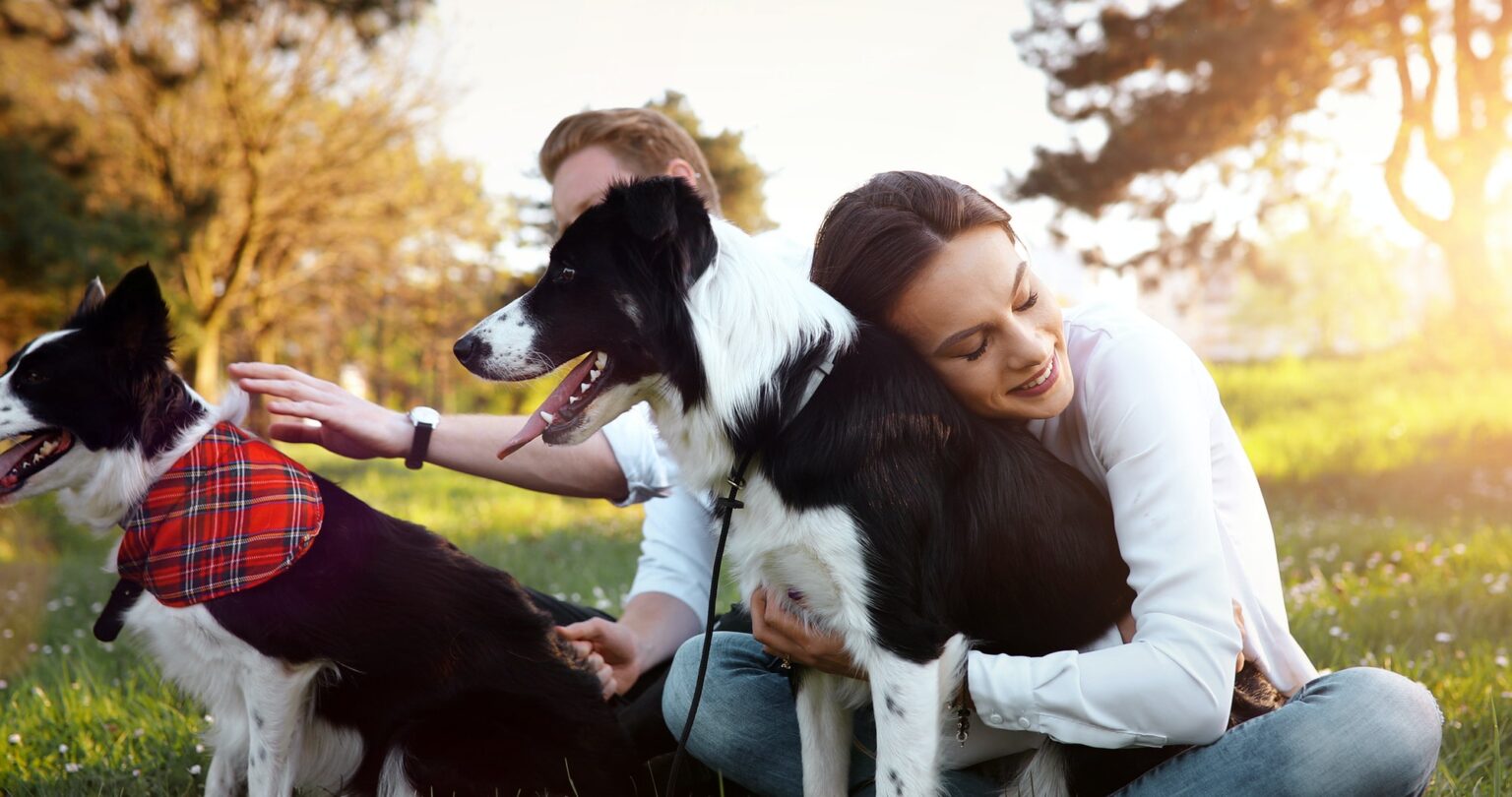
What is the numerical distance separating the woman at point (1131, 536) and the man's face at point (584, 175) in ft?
4.50

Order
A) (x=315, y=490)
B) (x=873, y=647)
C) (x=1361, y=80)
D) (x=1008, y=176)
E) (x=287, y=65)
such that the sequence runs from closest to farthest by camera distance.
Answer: (x=873, y=647)
(x=315, y=490)
(x=1361, y=80)
(x=1008, y=176)
(x=287, y=65)

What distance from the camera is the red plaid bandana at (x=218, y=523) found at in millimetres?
2551

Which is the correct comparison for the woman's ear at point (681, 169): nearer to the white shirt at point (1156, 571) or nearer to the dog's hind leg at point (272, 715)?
the white shirt at point (1156, 571)

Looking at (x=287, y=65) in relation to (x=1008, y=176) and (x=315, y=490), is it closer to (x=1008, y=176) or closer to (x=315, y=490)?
(x=1008, y=176)

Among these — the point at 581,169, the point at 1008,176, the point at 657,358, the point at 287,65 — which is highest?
the point at 287,65

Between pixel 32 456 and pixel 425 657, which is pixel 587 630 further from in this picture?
pixel 32 456

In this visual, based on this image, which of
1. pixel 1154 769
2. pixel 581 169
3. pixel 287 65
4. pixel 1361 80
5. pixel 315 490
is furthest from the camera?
pixel 287 65

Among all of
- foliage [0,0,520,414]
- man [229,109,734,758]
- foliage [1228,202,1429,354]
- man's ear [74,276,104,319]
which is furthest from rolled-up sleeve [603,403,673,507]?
foliage [1228,202,1429,354]

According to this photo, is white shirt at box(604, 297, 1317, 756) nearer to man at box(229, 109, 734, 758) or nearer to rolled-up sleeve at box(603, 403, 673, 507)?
man at box(229, 109, 734, 758)

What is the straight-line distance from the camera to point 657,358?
7.79ft

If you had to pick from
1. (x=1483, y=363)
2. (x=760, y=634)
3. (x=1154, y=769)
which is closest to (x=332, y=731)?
(x=760, y=634)

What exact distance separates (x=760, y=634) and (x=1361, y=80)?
51.1ft

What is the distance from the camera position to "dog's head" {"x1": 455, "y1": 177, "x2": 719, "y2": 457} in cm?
233

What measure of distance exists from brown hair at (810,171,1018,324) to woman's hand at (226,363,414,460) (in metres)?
1.34
